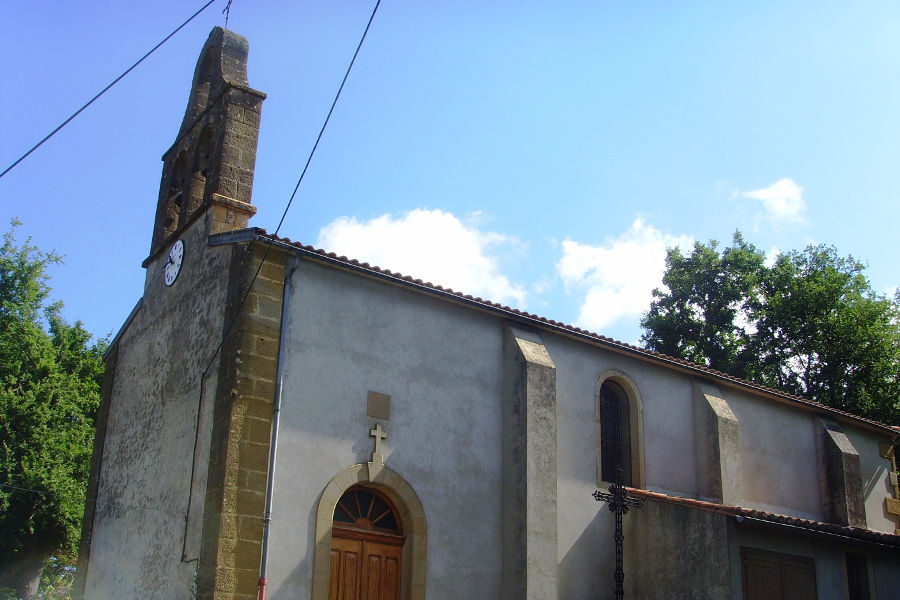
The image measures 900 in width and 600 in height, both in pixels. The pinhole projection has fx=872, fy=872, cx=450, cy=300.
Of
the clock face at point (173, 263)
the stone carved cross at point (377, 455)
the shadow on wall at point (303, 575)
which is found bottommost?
the shadow on wall at point (303, 575)

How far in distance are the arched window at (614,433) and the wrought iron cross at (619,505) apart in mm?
644

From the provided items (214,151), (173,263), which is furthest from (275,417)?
(214,151)

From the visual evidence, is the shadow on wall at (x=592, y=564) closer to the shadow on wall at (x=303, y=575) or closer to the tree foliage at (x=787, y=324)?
the shadow on wall at (x=303, y=575)

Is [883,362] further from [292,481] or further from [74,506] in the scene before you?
[74,506]

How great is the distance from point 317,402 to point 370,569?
8.98ft

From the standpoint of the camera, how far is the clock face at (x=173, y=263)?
16.1 m

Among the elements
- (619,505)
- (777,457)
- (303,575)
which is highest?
(777,457)

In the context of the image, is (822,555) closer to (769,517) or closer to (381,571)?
(769,517)

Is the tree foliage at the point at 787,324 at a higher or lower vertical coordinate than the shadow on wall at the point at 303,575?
higher

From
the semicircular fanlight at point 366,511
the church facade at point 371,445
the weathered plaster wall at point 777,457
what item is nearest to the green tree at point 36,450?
the church facade at point 371,445

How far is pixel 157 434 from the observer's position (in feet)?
48.9

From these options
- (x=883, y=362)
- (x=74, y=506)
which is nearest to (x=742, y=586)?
(x=883, y=362)

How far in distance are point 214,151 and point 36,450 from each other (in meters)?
16.8

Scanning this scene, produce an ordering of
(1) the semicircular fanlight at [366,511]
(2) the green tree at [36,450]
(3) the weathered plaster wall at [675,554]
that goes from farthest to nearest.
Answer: (2) the green tree at [36,450] < (3) the weathered plaster wall at [675,554] < (1) the semicircular fanlight at [366,511]
